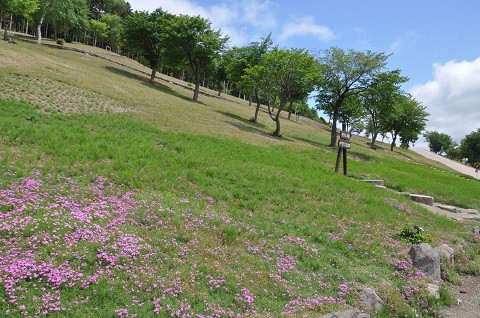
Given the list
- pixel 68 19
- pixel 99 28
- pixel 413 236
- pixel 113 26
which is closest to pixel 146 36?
pixel 68 19

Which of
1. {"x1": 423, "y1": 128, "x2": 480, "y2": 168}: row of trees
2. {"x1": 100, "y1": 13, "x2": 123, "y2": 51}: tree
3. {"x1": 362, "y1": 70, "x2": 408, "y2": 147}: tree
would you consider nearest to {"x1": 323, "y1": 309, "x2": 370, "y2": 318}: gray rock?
{"x1": 362, "y1": 70, "x2": 408, "y2": 147}: tree

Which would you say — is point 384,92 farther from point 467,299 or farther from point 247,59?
point 467,299

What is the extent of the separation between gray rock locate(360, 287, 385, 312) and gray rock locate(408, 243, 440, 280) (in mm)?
2953

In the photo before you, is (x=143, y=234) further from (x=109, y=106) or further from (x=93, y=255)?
(x=109, y=106)

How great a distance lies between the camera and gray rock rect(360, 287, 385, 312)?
23.8 feet

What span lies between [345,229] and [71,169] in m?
11.5

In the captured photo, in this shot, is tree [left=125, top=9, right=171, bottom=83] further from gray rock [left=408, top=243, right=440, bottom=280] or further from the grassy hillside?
gray rock [left=408, top=243, right=440, bottom=280]

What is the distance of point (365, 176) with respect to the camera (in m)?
23.2

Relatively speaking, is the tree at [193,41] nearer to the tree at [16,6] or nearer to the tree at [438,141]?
the tree at [16,6]

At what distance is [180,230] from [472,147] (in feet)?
405

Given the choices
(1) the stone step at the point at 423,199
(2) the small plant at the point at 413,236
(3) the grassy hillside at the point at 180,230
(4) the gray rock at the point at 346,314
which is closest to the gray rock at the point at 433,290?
(3) the grassy hillside at the point at 180,230

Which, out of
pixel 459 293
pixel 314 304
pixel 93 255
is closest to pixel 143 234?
pixel 93 255

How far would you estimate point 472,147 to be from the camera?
99438 millimetres

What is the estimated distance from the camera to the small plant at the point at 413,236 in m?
11.4
